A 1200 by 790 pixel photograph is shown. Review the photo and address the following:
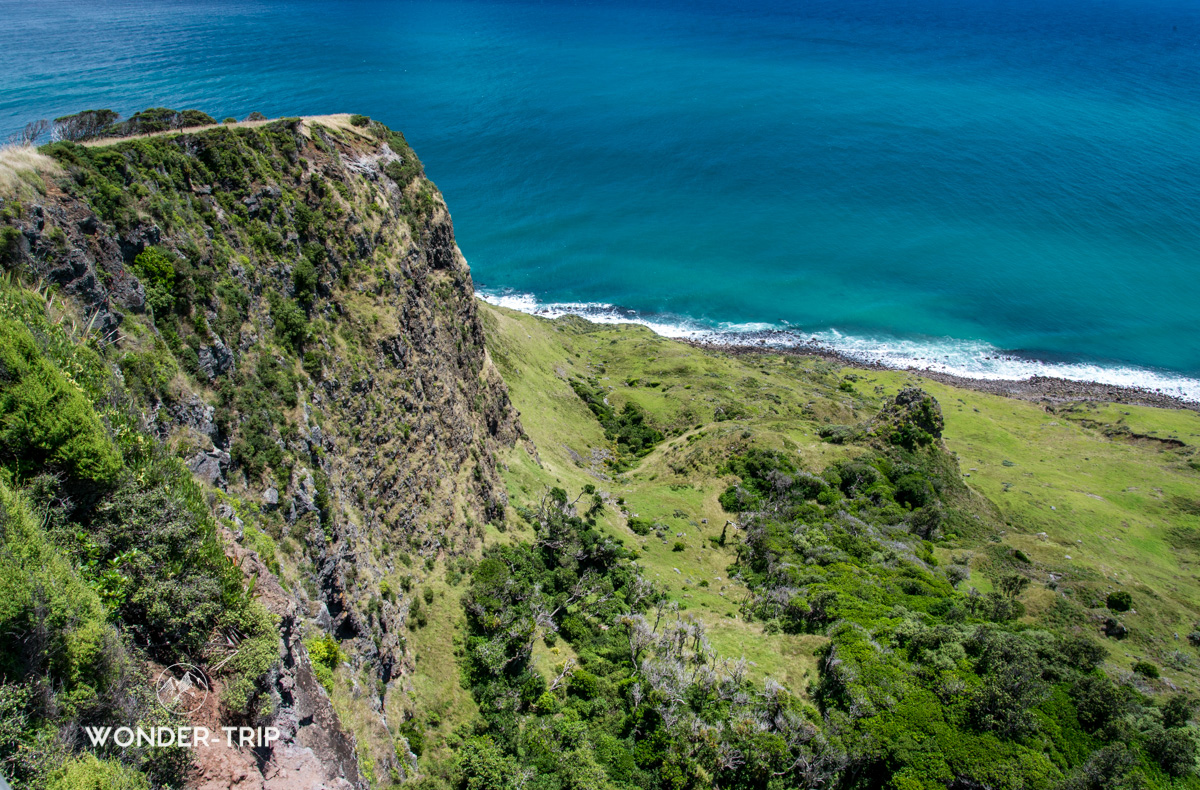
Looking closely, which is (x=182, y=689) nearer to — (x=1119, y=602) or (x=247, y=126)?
(x=247, y=126)

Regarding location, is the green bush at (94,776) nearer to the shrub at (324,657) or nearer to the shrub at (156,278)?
the shrub at (324,657)

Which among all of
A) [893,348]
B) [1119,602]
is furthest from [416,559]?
[893,348]

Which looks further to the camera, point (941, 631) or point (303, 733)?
point (941, 631)

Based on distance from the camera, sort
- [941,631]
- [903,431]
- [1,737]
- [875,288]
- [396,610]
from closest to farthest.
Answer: [1,737] → [396,610] → [941,631] → [903,431] → [875,288]

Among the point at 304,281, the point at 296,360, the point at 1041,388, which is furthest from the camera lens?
the point at 1041,388

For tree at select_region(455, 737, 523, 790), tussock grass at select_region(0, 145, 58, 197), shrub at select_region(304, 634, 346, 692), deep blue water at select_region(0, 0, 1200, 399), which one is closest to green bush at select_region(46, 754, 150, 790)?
shrub at select_region(304, 634, 346, 692)

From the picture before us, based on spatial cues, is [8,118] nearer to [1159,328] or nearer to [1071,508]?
[1071,508]

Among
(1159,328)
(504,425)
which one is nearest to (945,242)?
(1159,328)
